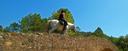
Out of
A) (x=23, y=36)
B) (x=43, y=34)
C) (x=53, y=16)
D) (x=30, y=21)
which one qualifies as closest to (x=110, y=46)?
(x=43, y=34)

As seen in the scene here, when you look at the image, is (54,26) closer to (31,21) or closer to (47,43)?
(47,43)

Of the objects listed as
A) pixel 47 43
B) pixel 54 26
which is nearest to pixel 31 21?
pixel 54 26

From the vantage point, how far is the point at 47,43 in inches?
930

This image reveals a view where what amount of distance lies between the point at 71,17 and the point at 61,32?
64.5 feet

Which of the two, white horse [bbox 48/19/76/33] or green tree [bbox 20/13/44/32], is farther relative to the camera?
green tree [bbox 20/13/44/32]

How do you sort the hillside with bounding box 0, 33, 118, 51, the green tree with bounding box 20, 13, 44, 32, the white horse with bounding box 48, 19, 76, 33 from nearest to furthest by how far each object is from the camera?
the hillside with bounding box 0, 33, 118, 51 < the white horse with bounding box 48, 19, 76, 33 < the green tree with bounding box 20, 13, 44, 32

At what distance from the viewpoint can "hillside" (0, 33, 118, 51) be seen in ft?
71.1

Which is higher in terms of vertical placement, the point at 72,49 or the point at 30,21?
the point at 30,21

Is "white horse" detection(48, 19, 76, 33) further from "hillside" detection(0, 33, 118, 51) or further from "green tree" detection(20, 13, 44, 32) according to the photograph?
"green tree" detection(20, 13, 44, 32)

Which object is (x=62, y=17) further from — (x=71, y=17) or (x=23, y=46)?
(x=71, y=17)

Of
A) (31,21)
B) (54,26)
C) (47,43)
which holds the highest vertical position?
(31,21)

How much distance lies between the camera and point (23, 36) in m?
22.7

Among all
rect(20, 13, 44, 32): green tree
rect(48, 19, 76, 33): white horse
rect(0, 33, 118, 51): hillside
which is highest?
A: rect(20, 13, 44, 32): green tree

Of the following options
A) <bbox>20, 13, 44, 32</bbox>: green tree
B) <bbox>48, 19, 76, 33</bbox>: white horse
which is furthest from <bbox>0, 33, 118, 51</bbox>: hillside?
<bbox>20, 13, 44, 32</bbox>: green tree
